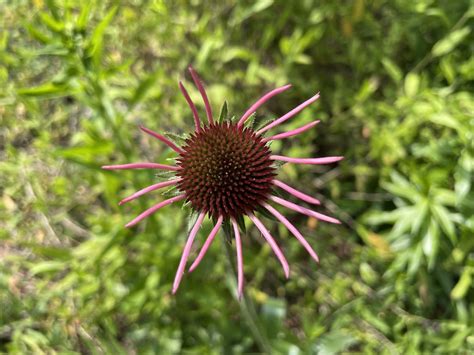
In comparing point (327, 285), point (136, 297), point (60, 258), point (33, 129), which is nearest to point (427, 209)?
point (327, 285)

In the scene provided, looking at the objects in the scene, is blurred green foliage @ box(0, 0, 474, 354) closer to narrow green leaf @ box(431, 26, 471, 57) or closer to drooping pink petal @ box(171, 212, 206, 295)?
narrow green leaf @ box(431, 26, 471, 57)

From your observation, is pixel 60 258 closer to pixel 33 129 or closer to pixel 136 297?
pixel 136 297

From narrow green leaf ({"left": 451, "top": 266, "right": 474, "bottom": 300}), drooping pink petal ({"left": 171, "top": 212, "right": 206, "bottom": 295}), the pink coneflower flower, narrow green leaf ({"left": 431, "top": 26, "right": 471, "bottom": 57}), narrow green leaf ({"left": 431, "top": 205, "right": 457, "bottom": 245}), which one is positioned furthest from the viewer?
narrow green leaf ({"left": 431, "top": 26, "right": 471, "bottom": 57})

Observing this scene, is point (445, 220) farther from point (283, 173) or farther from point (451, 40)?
point (283, 173)

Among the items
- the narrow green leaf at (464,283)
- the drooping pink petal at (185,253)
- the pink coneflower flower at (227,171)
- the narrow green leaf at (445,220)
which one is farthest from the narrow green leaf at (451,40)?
the drooping pink petal at (185,253)

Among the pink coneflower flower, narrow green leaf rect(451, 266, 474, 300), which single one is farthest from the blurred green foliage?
the pink coneflower flower

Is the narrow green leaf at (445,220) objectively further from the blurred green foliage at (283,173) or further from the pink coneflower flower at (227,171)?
the pink coneflower flower at (227,171)

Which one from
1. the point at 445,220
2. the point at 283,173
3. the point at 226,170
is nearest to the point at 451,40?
the point at 445,220
